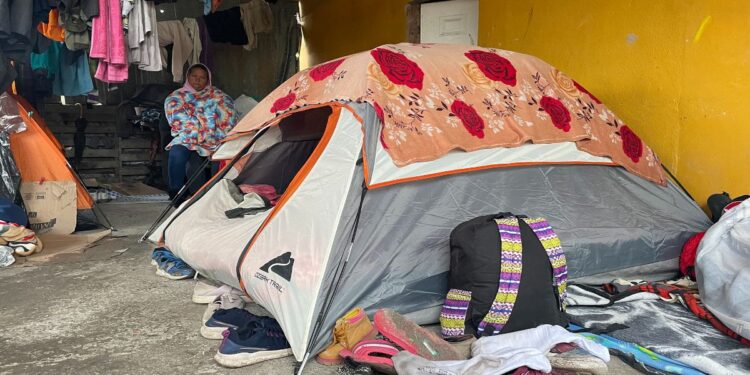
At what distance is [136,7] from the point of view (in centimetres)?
385

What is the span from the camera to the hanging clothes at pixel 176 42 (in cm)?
605

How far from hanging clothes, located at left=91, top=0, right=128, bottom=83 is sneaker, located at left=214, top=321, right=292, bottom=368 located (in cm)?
249

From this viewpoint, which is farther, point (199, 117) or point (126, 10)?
point (199, 117)

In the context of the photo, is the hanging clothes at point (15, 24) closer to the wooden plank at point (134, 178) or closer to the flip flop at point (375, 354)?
the flip flop at point (375, 354)

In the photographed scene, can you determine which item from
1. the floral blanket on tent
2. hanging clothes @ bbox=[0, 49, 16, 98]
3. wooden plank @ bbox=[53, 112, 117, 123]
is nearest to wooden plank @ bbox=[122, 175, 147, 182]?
wooden plank @ bbox=[53, 112, 117, 123]

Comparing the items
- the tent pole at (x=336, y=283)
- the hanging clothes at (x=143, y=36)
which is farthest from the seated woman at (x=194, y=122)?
the tent pole at (x=336, y=283)

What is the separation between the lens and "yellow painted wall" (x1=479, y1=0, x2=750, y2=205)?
10.0 ft

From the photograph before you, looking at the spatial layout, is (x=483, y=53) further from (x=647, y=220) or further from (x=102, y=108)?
(x=102, y=108)

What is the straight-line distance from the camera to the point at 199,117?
4.81 meters

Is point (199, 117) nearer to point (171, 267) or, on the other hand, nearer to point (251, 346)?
point (171, 267)

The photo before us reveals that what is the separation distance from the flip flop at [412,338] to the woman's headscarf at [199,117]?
10.2 feet

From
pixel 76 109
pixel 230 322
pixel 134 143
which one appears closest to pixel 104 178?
pixel 134 143

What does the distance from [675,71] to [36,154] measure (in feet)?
15.0

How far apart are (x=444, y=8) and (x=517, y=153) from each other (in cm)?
284
